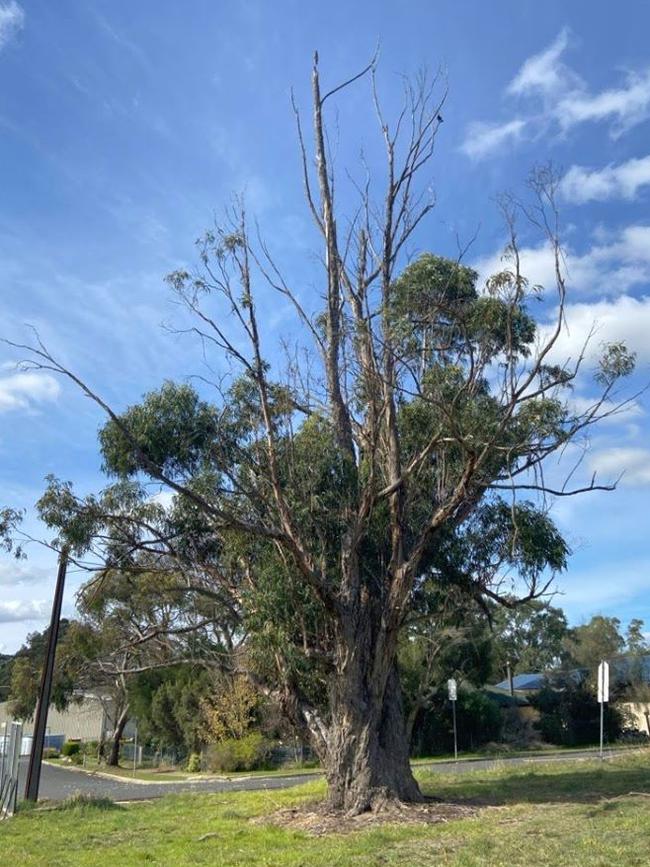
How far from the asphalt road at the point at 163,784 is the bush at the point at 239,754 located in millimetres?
4280

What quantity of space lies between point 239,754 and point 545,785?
22115 millimetres

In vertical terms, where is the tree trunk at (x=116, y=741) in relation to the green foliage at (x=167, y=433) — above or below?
below

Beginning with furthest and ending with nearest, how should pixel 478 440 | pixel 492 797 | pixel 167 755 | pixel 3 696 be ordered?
pixel 3 696 → pixel 167 755 → pixel 492 797 → pixel 478 440

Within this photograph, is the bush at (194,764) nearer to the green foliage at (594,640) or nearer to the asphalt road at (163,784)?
the asphalt road at (163,784)

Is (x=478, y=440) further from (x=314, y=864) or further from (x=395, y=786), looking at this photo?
(x=314, y=864)

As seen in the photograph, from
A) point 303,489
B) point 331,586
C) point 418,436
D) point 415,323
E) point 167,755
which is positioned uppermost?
point 415,323

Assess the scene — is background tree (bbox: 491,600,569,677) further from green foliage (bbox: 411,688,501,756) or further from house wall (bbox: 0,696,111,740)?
house wall (bbox: 0,696,111,740)

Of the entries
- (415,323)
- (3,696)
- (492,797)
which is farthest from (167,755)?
(3,696)

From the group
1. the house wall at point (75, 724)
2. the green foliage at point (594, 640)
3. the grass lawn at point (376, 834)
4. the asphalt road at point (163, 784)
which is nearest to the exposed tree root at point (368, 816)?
the grass lawn at point (376, 834)

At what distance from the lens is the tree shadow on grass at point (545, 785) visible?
16.6 m

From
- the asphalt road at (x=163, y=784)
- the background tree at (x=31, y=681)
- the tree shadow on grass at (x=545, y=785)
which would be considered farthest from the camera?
the background tree at (x=31, y=681)

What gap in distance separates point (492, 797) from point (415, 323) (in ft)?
29.2

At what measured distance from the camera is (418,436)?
58.3 ft

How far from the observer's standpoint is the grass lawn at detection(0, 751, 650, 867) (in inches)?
425
